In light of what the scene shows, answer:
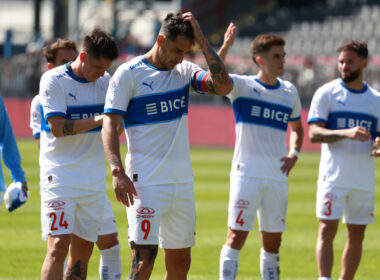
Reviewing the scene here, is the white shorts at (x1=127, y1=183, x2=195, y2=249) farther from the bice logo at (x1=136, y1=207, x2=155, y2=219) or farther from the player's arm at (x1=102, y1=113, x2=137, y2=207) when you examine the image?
the player's arm at (x1=102, y1=113, x2=137, y2=207)

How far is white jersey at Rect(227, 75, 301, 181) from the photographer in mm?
7762

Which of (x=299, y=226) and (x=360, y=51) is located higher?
(x=360, y=51)

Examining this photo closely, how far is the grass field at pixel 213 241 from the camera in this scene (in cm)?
907

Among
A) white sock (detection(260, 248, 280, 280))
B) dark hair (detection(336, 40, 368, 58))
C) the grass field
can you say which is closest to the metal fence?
the grass field

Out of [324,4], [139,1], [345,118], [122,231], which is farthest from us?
[139,1]

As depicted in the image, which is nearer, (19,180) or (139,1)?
(19,180)

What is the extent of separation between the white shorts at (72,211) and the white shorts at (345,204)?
2.35 metres

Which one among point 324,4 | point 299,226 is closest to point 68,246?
point 299,226

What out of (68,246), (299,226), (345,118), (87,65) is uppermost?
(87,65)

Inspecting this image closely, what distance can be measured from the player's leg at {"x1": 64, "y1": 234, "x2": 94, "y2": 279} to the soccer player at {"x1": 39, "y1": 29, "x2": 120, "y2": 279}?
0.09 ft

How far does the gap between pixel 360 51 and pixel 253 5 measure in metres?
33.1

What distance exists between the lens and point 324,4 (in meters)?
38.6

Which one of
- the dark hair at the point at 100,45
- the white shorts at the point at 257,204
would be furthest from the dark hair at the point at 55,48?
the white shorts at the point at 257,204

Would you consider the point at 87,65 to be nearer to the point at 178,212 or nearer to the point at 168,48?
the point at 168,48
